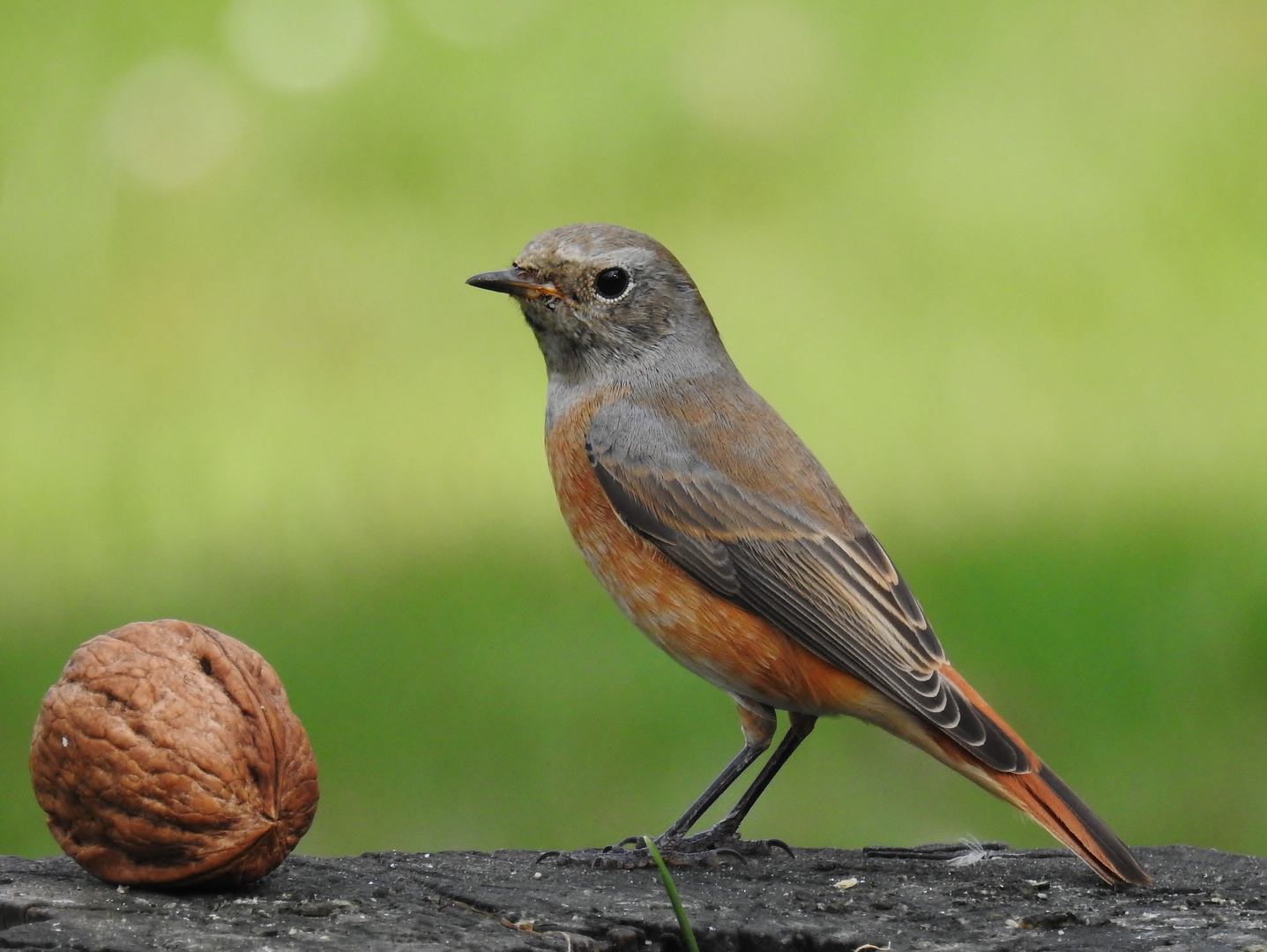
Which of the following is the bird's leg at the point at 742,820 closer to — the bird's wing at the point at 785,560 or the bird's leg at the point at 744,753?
the bird's leg at the point at 744,753

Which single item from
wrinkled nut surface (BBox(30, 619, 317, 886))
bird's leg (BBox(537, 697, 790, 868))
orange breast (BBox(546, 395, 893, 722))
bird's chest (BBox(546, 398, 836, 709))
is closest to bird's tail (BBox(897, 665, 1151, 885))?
orange breast (BBox(546, 395, 893, 722))

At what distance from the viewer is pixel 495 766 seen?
6863 millimetres

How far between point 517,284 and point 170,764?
2.06 m

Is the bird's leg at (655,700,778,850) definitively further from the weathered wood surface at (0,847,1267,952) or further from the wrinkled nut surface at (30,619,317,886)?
the wrinkled nut surface at (30,619,317,886)

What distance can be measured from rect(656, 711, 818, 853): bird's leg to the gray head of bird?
1.20 metres

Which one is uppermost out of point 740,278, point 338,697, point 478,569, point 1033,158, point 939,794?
point 1033,158

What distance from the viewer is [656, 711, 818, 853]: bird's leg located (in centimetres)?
489

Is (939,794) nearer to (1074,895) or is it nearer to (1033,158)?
(1074,895)

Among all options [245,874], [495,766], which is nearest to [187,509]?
[495,766]

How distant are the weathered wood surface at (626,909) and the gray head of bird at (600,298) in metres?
1.68

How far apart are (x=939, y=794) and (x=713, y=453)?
2.36m

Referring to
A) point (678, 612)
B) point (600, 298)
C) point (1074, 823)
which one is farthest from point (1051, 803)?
point (600, 298)

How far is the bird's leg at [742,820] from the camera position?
489cm

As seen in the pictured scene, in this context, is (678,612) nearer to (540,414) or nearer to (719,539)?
(719,539)
